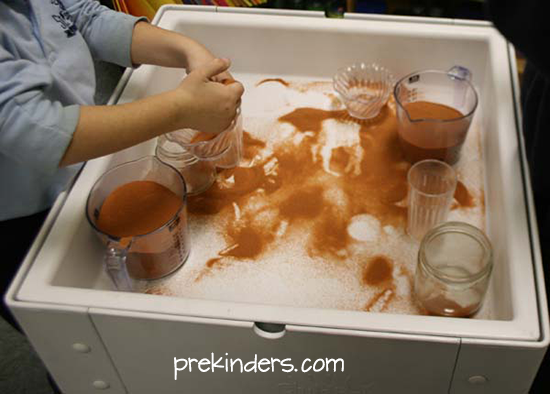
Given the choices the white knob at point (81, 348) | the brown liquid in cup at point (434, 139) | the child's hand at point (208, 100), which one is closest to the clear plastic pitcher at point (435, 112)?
the brown liquid in cup at point (434, 139)

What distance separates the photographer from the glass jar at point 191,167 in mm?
850

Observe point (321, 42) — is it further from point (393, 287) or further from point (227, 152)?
point (393, 287)

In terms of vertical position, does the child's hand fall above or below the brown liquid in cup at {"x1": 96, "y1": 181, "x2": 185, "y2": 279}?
above

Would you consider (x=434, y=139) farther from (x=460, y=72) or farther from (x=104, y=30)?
(x=104, y=30)

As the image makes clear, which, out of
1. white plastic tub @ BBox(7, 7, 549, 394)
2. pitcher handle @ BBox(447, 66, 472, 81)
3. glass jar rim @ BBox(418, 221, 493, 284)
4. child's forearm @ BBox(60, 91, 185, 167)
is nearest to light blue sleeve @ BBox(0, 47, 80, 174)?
child's forearm @ BBox(60, 91, 185, 167)

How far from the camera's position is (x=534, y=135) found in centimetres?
71

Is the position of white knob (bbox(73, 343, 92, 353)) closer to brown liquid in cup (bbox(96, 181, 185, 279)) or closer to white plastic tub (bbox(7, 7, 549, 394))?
white plastic tub (bbox(7, 7, 549, 394))

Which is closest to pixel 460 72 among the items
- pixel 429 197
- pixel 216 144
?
pixel 429 197

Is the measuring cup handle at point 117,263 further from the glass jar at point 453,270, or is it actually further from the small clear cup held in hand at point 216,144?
the glass jar at point 453,270

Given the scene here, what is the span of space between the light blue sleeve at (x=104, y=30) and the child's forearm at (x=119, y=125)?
22cm

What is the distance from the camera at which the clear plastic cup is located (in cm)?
79

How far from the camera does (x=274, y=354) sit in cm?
64

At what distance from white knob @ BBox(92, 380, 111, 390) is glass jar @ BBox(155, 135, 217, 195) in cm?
30

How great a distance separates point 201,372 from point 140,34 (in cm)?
54
